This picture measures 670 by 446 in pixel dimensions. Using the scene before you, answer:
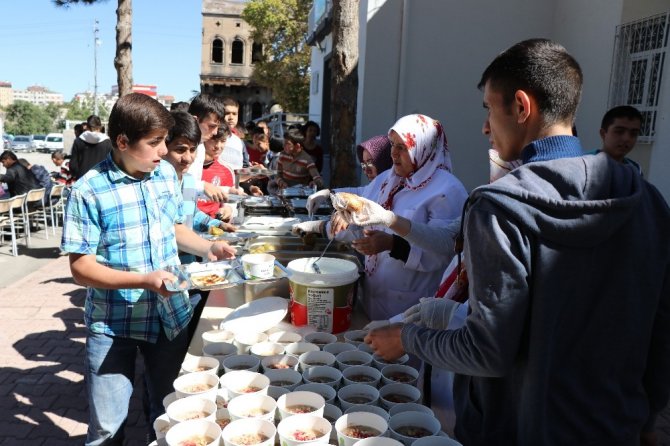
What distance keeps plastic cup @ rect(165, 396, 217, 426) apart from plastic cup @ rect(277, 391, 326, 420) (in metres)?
0.17

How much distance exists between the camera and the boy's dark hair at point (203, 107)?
3.34 m

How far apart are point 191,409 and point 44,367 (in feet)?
10.7

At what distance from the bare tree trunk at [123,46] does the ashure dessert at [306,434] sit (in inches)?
289

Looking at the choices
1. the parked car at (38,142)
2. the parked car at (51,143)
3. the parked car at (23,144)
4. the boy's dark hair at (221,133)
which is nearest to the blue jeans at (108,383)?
the boy's dark hair at (221,133)

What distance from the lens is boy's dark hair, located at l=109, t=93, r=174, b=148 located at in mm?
1810

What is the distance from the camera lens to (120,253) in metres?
1.88

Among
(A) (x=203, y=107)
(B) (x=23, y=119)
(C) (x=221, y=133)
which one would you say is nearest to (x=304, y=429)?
(A) (x=203, y=107)

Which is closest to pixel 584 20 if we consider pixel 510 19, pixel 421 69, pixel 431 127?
pixel 510 19

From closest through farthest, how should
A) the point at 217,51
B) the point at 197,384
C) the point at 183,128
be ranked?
the point at 197,384
the point at 183,128
the point at 217,51

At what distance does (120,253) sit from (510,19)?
6966 millimetres

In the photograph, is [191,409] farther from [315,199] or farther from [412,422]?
[315,199]

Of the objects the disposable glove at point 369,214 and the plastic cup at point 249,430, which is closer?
the plastic cup at point 249,430

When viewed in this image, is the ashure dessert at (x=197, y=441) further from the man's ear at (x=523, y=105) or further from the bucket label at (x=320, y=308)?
the man's ear at (x=523, y=105)

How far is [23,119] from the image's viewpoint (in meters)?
67.6
